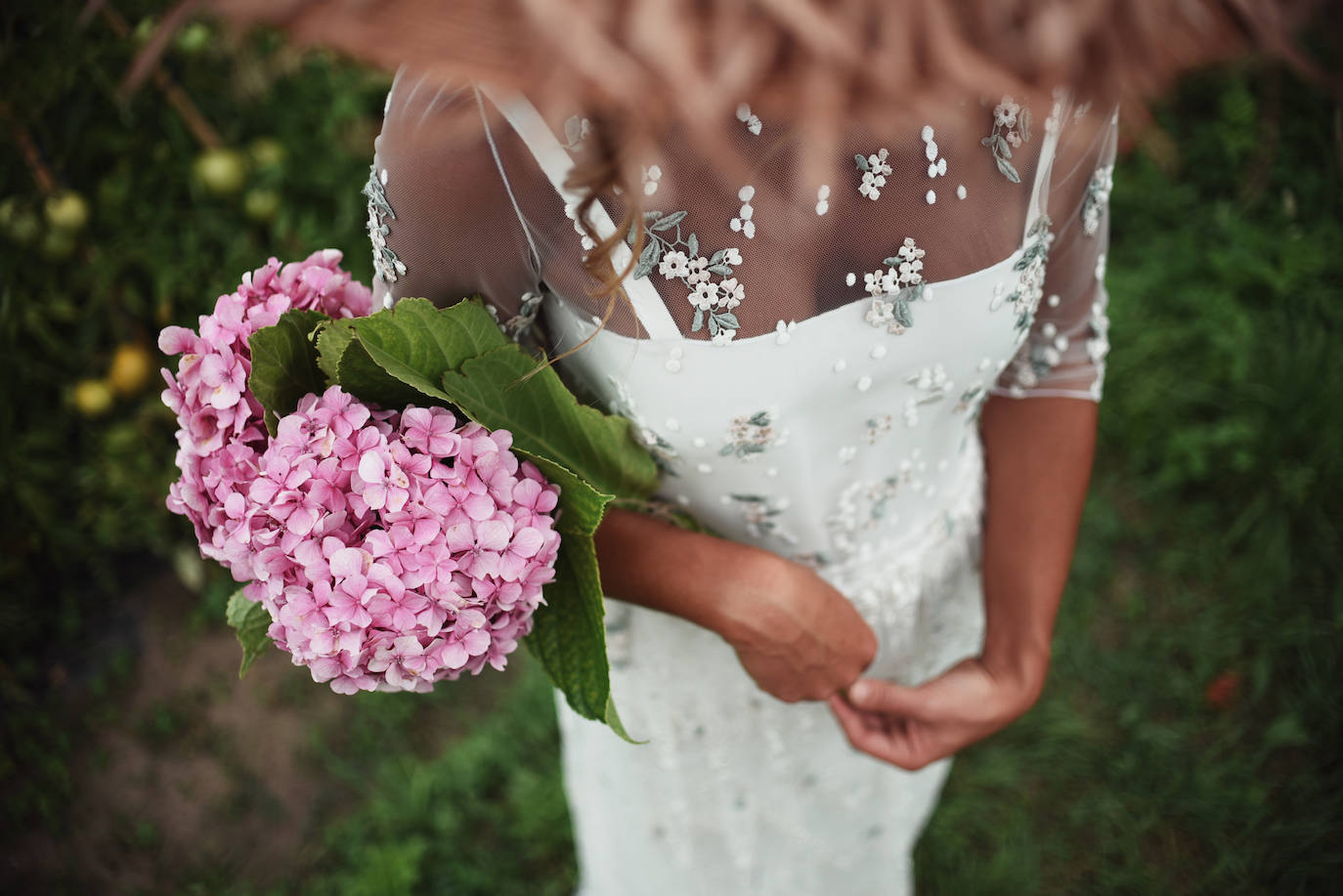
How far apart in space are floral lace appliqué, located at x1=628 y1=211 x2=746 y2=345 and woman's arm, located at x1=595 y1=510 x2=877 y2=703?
0.26 meters

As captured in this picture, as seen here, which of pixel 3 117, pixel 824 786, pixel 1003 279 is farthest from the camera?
pixel 3 117

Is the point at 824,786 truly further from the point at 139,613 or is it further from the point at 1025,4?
the point at 139,613

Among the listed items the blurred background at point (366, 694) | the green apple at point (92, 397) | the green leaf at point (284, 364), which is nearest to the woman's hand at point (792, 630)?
the green leaf at point (284, 364)

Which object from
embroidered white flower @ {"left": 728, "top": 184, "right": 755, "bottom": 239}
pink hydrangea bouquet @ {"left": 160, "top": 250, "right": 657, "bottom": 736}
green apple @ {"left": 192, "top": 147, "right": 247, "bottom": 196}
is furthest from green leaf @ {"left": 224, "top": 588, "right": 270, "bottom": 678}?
green apple @ {"left": 192, "top": 147, "right": 247, "bottom": 196}

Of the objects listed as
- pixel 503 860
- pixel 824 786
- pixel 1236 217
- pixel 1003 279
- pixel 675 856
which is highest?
pixel 1003 279

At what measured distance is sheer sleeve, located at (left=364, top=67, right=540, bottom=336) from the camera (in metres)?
0.75

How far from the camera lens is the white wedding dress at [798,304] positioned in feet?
2.60

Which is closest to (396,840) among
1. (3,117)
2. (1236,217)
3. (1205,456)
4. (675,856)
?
(675,856)

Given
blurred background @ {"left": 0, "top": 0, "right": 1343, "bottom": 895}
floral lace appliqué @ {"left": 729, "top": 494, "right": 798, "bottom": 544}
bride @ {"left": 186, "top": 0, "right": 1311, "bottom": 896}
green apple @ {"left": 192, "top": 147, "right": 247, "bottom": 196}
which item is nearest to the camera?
bride @ {"left": 186, "top": 0, "right": 1311, "bottom": 896}

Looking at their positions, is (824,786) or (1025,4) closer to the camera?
(1025,4)

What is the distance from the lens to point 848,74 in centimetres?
43

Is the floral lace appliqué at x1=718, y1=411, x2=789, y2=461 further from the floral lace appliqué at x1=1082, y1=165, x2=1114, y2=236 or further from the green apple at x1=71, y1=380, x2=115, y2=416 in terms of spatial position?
the green apple at x1=71, y1=380, x2=115, y2=416

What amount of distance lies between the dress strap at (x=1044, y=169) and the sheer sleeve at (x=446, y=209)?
53 centimetres

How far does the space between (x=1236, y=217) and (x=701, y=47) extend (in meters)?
3.08
